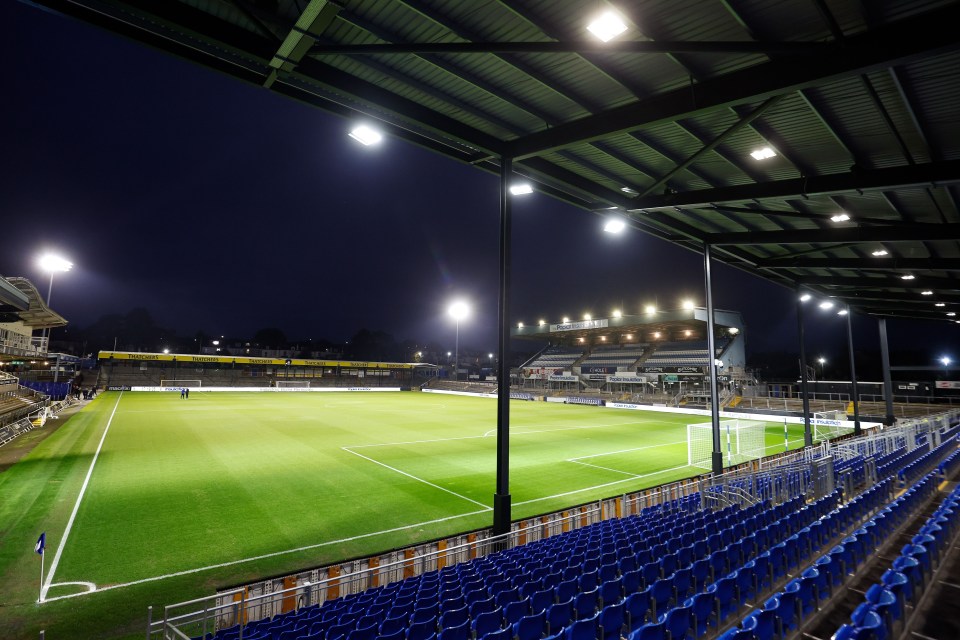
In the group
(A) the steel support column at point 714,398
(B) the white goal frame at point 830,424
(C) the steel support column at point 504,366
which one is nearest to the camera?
(C) the steel support column at point 504,366

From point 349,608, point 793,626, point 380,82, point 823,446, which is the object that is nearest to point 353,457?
point 349,608

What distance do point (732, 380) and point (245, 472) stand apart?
52.6 metres

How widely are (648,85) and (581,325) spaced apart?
62.2 metres

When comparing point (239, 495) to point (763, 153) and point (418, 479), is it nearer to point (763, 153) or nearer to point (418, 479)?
point (418, 479)

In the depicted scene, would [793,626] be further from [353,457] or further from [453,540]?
[353,457]

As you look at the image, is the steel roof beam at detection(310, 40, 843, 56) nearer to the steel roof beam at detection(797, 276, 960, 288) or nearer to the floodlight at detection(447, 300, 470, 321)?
the steel roof beam at detection(797, 276, 960, 288)

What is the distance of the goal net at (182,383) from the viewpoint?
6756cm

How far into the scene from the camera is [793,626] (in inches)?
203

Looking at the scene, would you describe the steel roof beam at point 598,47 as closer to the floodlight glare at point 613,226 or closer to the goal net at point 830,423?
the floodlight glare at point 613,226

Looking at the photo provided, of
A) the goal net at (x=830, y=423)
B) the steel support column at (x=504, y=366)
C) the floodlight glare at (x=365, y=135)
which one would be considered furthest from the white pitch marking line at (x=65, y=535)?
the goal net at (x=830, y=423)

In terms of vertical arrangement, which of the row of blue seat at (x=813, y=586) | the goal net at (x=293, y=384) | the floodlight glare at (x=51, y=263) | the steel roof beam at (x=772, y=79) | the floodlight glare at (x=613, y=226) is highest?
the floodlight glare at (x=51, y=263)

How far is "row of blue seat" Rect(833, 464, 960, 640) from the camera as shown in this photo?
13.7ft

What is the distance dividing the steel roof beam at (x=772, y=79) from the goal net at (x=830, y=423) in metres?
31.2

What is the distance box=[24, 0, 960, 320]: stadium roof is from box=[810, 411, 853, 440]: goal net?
25194 millimetres
